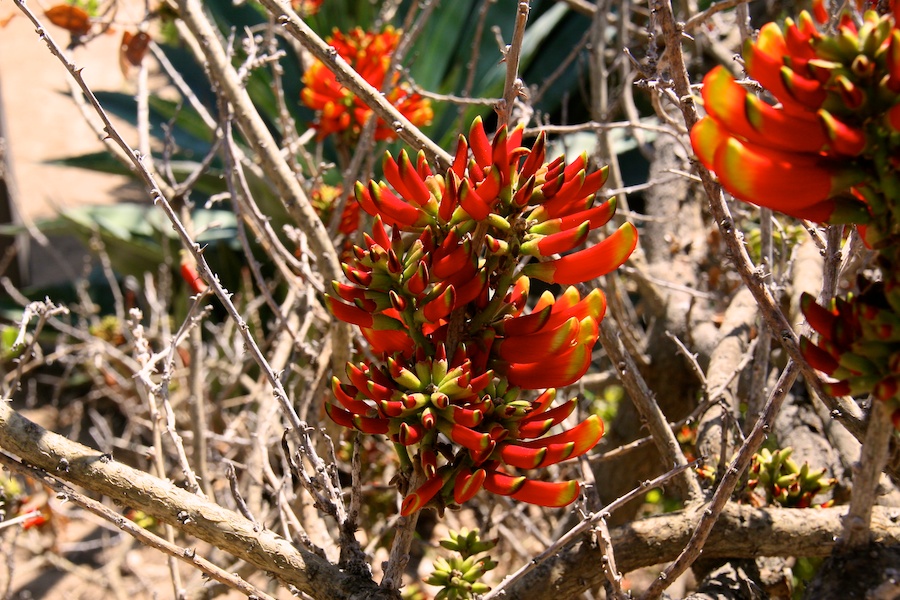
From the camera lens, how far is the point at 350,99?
1.79 m

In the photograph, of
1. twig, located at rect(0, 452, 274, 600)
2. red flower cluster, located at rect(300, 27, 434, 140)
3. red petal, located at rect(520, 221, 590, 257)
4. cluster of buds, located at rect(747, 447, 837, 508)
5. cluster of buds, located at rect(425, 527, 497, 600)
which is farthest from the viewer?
red flower cluster, located at rect(300, 27, 434, 140)

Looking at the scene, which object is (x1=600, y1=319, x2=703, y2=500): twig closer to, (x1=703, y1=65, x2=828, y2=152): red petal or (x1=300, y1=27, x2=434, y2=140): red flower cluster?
(x1=703, y1=65, x2=828, y2=152): red petal

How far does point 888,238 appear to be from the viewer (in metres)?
0.58

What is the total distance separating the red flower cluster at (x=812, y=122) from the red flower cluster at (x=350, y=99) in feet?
4.03

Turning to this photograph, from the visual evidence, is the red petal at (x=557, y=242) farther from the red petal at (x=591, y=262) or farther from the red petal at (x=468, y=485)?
the red petal at (x=468, y=485)

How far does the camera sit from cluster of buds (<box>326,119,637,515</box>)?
713mm

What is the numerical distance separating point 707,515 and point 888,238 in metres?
0.38

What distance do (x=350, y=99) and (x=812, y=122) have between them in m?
1.36

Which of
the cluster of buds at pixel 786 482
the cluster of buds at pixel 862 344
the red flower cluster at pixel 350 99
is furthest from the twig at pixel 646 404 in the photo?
the red flower cluster at pixel 350 99

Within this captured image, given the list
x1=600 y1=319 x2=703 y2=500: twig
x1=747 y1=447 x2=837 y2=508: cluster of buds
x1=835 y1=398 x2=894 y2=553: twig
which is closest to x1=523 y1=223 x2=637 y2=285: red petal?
x1=835 y1=398 x2=894 y2=553: twig

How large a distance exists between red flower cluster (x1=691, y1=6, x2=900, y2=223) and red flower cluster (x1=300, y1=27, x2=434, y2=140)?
1.23m

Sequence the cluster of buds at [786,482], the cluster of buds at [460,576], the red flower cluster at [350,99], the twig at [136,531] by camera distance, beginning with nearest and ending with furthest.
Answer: the twig at [136,531] < the cluster of buds at [460,576] < the cluster of buds at [786,482] < the red flower cluster at [350,99]

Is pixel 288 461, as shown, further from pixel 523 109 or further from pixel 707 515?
pixel 523 109

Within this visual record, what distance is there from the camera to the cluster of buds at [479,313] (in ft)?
2.34
